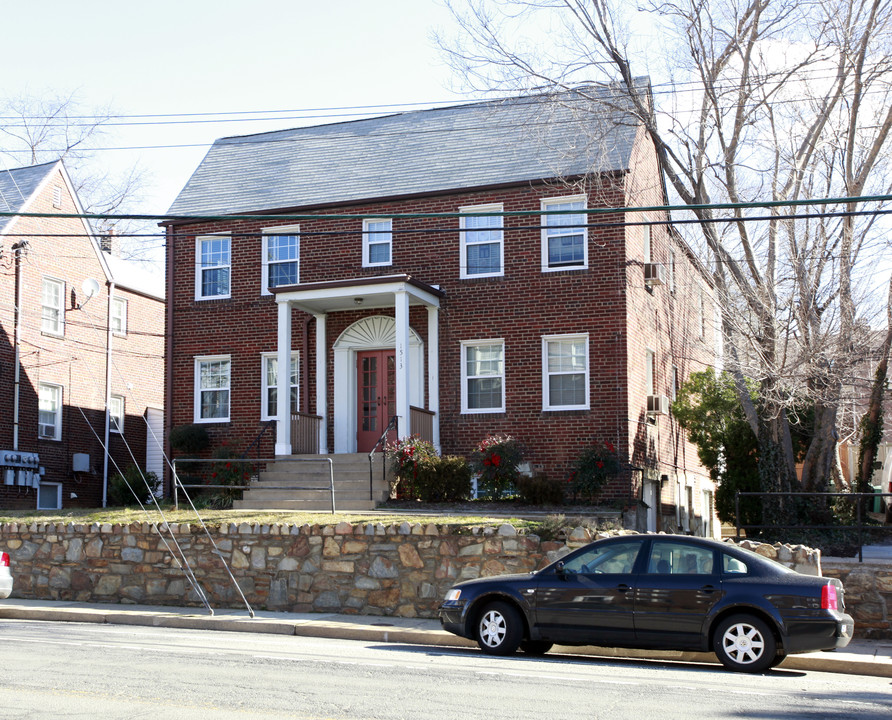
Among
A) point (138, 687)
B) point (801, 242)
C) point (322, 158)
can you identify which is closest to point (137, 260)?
point (322, 158)

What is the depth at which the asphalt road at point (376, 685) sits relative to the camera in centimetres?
766

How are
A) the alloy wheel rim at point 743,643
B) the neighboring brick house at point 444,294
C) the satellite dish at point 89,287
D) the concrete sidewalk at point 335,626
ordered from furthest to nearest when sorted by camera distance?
the satellite dish at point 89,287, the neighboring brick house at point 444,294, the concrete sidewalk at point 335,626, the alloy wheel rim at point 743,643

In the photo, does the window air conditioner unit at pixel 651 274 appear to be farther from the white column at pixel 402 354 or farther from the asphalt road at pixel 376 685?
the asphalt road at pixel 376 685

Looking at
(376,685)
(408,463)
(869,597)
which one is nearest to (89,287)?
(408,463)

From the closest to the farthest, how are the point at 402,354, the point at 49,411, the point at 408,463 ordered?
the point at 408,463, the point at 402,354, the point at 49,411

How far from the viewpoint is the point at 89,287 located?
29422 millimetres

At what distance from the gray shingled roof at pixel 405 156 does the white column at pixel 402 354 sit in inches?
129

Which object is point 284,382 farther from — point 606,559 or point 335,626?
point 606,559

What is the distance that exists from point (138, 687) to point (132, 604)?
7.88 m

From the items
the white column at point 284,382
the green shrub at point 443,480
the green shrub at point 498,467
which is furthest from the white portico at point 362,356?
the green shrub at point 498,467

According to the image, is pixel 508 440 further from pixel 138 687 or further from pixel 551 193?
pixel 138 687

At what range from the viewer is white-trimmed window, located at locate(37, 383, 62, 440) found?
92.4 ft

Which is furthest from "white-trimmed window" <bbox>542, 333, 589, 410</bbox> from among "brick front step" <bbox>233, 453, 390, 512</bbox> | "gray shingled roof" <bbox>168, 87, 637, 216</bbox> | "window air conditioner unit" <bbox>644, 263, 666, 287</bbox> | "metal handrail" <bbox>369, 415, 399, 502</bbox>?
"brick front step" <bbox>233, 453, 390, 512</bbox>

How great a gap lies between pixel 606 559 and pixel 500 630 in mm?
1425
